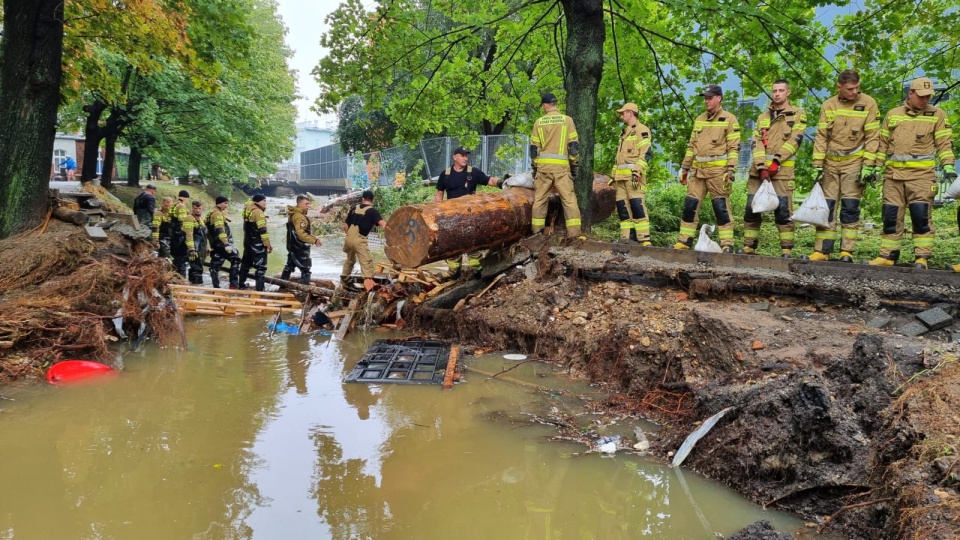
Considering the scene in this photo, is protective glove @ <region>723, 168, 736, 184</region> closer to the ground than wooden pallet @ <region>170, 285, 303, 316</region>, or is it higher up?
higher up

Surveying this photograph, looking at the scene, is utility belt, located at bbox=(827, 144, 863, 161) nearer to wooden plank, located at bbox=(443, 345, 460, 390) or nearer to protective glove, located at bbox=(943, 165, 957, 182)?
protective glove, located at bbox=(943, 165, 957, 182)

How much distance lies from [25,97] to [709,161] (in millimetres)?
9241

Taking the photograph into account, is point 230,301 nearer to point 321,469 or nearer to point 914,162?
point 321,469

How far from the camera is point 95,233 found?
26.1ft

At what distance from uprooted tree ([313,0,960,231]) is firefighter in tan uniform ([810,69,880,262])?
2074 mm

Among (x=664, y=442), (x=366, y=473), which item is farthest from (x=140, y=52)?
(x=664, y=442)

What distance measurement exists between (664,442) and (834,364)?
1252mm

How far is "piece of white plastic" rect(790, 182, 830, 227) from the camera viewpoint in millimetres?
6441

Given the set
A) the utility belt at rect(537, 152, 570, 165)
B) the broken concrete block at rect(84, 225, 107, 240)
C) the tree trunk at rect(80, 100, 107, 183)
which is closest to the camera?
the utility belt at rect(537, 152, 570, 165)

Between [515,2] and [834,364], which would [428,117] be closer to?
[834,364]

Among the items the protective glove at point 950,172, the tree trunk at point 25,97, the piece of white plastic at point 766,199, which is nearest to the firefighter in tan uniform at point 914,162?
the protective glove at point 950,172

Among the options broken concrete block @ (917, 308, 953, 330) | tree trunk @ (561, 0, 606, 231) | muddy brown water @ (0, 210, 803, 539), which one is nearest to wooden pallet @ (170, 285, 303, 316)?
muddy brown water @ (0, 210, 803, 539)

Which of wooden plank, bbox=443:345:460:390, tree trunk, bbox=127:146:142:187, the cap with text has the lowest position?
wooden plank, bbox=443:345:460:390

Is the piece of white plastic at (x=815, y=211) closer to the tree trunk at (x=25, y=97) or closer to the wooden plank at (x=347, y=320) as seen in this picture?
the wooden plank at (x=347, y=320)
